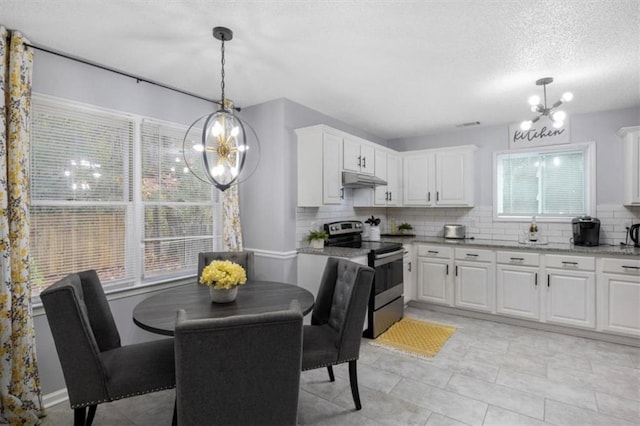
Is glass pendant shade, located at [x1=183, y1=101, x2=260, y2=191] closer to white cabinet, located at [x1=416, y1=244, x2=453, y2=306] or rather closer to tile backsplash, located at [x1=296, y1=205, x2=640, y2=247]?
tile backsplash, located at [x1=296, y1=205, x2=640, y2=247]

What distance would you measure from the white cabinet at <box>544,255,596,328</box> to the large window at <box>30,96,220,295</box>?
3.80 meters

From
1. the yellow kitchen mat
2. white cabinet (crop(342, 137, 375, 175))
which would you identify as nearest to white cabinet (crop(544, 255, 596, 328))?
the yellow kitchen mat

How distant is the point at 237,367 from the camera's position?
1290 mm

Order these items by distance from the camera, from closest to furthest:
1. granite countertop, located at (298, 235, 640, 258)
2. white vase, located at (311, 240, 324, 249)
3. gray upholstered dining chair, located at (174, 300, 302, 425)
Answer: gray upholstered dining chair, located at (174, 300, 302, 425) → granite countertop, located at (298, 235, 640, 258) → white vase, located at (311, 240, 324, 249)

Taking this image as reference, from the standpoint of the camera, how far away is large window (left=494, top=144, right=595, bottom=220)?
404 centimetres

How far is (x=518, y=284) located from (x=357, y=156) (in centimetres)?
241

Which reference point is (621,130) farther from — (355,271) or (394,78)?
(355,271)

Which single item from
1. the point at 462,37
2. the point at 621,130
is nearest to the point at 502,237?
the point at 621,130

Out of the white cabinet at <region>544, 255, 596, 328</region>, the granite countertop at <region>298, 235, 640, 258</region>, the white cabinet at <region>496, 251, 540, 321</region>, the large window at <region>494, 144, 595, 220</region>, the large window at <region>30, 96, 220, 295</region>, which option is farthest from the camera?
the large window at <region>494, 144, 595, 220</region>

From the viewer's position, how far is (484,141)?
460 centimetres

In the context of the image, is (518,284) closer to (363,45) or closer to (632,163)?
(632,163)

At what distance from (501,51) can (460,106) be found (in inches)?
51.6

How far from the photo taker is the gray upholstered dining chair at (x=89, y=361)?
163 centimetres

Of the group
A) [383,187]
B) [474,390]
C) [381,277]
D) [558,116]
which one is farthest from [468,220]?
[474,390]
